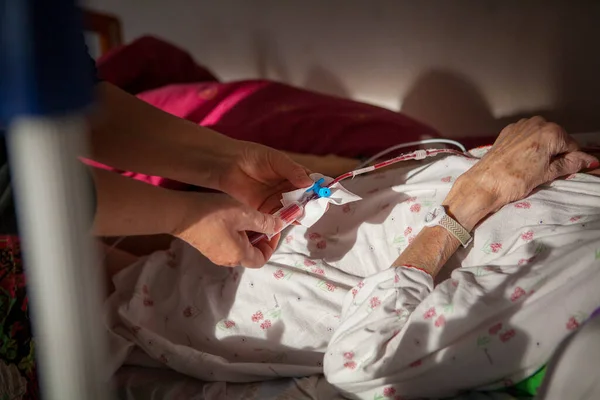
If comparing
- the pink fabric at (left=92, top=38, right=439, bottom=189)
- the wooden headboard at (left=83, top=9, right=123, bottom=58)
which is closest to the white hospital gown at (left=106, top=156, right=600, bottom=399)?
the pink fabric at (left=92, top=38, right=439, bottom=189)

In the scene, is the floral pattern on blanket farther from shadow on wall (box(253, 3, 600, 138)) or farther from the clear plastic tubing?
shadow on wall (box(253, 3, 600, 138))

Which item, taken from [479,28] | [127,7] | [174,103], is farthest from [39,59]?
[127,7]

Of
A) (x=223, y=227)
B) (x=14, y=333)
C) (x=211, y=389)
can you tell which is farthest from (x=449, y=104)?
(x=14, y=333)

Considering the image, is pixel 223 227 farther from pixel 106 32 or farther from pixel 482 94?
pixel 106 32

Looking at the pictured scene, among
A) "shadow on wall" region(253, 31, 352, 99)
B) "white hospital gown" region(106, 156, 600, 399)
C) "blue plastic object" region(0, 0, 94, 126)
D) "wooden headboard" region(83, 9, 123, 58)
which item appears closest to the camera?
"blue plastic object" region(0, 0, 94, 126)

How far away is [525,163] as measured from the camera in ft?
2.42

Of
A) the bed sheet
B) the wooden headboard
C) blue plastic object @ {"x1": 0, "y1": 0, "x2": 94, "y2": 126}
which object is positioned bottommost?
the bed sheet

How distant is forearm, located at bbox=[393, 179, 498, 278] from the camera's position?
71 cm

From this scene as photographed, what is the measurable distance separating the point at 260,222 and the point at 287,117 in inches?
17.6

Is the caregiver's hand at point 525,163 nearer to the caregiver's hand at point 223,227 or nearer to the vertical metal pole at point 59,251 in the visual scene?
the caregiver's hand at point 223,227

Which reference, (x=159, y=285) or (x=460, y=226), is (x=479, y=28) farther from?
(x=159, y=285)

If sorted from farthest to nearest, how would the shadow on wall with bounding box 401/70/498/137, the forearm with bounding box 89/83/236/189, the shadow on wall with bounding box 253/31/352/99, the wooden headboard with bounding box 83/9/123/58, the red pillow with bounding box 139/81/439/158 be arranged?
the wooden headboard with bounding box 83/9/123/58
the shadow on wall with bounding box 253/31/352/99
the shadow on wall with bounding box 401/70/498/137
the red pillow with bounding box 139/81/439/158
the forearm with bounding box 89/83/236/189

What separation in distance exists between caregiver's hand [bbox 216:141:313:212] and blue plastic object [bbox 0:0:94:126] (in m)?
0.54

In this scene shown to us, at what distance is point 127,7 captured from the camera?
1853 millimetres
